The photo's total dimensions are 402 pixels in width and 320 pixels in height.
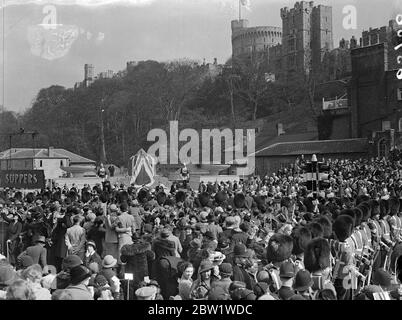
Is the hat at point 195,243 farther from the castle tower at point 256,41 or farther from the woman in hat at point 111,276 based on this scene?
the castle tower at point 256,41

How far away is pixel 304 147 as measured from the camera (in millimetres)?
42531

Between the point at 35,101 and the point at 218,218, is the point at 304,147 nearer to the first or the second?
the point at 35,101

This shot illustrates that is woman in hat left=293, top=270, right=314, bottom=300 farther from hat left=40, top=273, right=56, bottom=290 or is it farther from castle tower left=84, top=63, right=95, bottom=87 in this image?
castle tower left=84, top=63, right=95, bottom=87

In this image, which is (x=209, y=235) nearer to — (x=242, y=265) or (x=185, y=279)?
(x=242, y=265)

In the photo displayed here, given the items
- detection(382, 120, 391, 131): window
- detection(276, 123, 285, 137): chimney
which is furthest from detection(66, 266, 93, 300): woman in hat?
detection(276, 123, 285, 137): chimney

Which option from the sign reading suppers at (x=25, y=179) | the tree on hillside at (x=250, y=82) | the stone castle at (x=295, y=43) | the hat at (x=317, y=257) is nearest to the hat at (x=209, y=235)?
the hat at (x=317, y=257)

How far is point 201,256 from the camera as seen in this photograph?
7344mm

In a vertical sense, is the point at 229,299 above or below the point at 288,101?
below

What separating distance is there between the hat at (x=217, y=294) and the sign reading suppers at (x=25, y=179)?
33.5 ft

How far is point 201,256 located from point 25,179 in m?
9.03

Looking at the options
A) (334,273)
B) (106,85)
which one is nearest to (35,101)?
(106,85)

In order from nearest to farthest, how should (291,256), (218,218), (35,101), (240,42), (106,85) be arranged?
(291,256) < (218,218) < (35,101) < (106,85) < (240,42)
